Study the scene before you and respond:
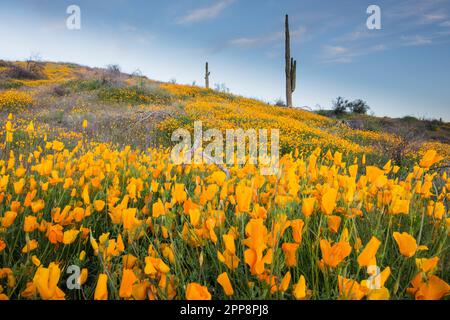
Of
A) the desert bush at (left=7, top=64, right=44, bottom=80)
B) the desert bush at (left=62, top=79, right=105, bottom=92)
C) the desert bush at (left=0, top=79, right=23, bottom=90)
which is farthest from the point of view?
the desert bush at (left=7, top=64, right=44, bottom=80)

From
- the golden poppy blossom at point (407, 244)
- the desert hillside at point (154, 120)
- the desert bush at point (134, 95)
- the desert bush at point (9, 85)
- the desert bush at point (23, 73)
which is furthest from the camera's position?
the desert bush at point (23, 73)

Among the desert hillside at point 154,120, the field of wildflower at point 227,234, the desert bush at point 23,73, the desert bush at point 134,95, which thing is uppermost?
the desert bush at point 23,73

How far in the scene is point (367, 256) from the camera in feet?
2.93

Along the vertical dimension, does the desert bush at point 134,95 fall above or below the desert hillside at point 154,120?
above

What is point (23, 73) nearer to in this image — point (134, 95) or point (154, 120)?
point (134, 95)

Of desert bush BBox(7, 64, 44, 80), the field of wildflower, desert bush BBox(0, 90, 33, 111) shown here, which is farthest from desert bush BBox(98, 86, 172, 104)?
desert bush BBox(7, 64, 44, 80)

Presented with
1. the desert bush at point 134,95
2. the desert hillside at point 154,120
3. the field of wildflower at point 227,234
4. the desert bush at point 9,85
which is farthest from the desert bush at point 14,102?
the field of wildflower at point 227,234

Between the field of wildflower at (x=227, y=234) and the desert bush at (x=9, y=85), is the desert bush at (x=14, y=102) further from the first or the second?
the field of wildflower at (x=227, y=234)

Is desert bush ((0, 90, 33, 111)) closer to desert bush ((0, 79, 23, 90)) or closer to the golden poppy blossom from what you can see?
desert bush ((0, 79, 23, 90))

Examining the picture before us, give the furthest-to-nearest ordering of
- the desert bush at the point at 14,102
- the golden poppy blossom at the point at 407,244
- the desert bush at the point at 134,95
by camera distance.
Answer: the desert bush at the point at 134,95 → the desert bush at the point at 14,102 → the golden poppy blossom at the point at 407,244

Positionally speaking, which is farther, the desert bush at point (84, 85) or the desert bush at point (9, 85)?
the desert bush at point (9, 85)
